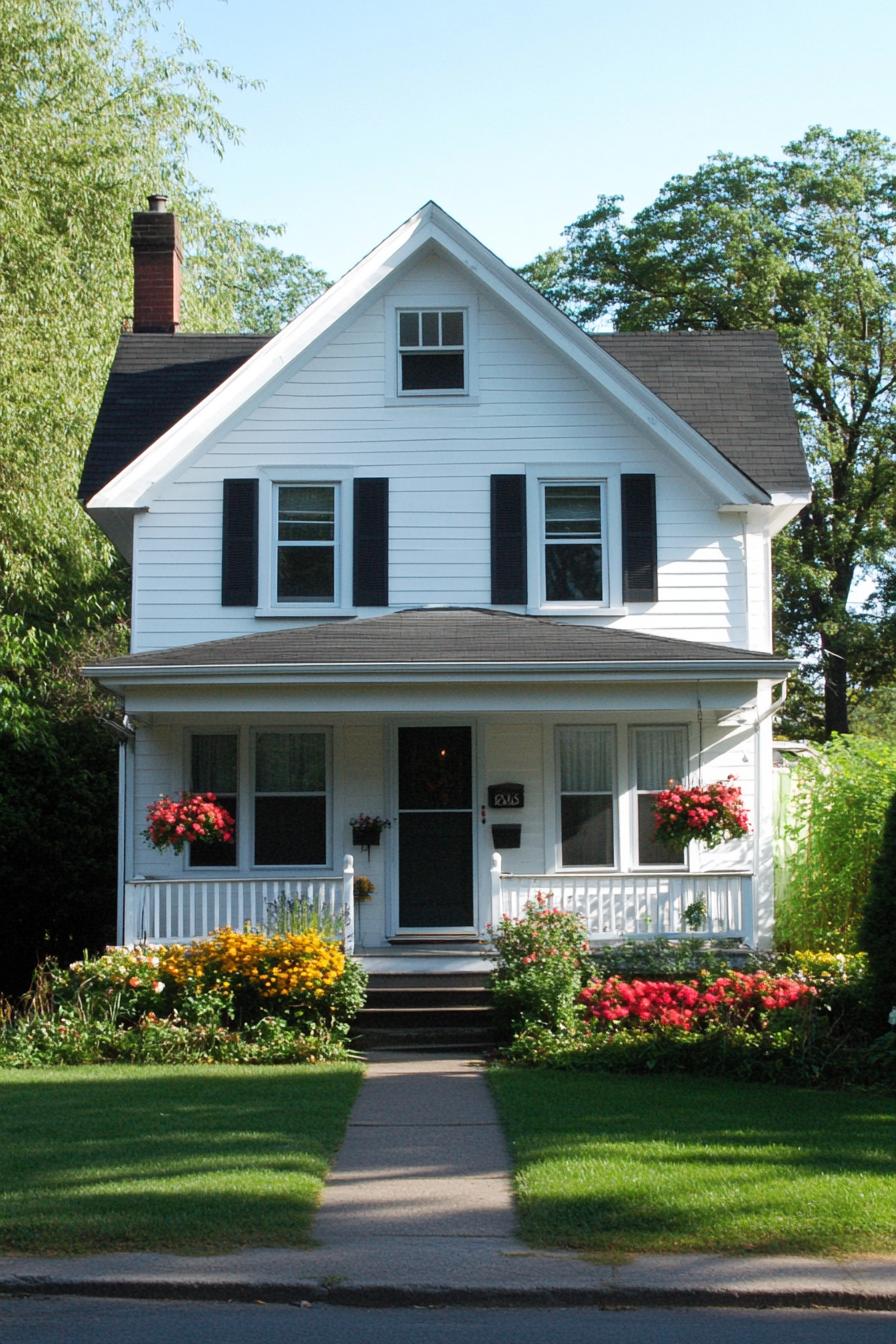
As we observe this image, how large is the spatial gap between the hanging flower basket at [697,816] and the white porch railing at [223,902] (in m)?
3.14

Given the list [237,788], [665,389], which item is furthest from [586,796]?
[665,389]

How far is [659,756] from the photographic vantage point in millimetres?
15547

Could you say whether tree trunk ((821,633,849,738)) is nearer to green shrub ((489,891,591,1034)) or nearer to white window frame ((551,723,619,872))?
white window frame ((551,723,619,872))

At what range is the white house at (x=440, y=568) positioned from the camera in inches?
600

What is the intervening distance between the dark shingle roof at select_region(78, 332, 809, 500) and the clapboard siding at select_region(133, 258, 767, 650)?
115 centimetres

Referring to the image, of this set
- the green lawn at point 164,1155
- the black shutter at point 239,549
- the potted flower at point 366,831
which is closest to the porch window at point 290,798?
the potted flower at point 366,831

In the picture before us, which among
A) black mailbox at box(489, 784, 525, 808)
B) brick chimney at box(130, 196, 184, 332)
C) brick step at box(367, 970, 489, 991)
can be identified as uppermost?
brick chimney at box(130, 196, 184, 332)

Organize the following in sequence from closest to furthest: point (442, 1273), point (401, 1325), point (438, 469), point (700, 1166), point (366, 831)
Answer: point (401, 1325)
point (442, 1273)
point (700, 1166)
point (366, 831)
point (438, 469)

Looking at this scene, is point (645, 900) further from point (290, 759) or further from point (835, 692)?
point (835, 692)

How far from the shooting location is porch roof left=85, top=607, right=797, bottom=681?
13688 mm

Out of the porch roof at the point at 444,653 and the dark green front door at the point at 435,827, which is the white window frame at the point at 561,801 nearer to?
the dark green front door at the point at 435,827

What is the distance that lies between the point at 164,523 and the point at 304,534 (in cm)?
155

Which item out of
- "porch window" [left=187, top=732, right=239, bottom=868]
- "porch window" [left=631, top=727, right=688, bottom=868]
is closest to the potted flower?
"porch window" [left=187, top=732, right=239, bottom=868]

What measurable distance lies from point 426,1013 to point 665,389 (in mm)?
8502
